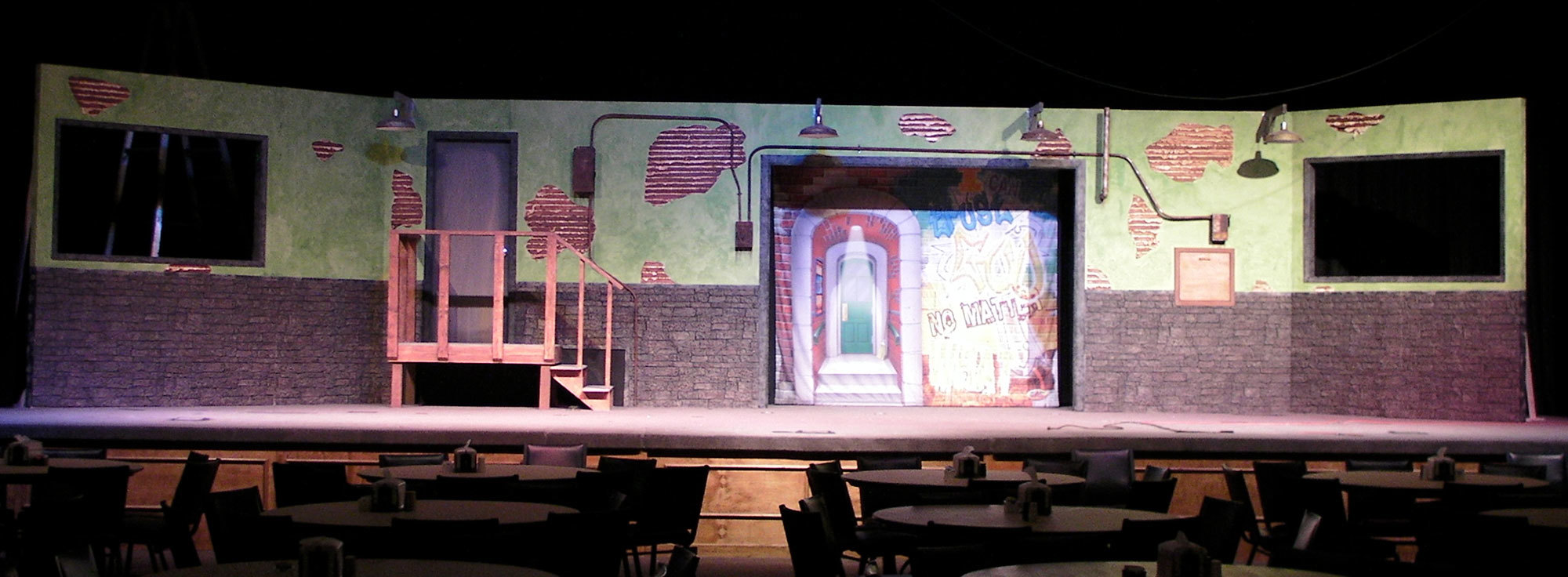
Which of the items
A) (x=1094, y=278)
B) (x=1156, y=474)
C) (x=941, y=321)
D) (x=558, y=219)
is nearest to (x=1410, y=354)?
(x=1094, y=278)

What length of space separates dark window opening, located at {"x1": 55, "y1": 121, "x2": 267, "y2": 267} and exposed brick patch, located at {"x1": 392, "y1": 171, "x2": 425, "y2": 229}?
3.56ft

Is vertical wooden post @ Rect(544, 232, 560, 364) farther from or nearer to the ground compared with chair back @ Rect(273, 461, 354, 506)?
farther from the ground

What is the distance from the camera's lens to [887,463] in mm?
7793

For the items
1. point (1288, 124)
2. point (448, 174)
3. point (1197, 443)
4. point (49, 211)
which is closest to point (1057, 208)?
point (1288, 124)

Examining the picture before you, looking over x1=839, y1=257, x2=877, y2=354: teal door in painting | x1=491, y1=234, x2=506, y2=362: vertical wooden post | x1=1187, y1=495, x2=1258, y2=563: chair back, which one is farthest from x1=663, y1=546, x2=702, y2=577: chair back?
x1=839, y1=257, x2=877, y2=354: teal door in painting

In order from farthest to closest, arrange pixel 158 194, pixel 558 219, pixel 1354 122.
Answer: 1. pixel 558 219
2. pixel 1354 122
3. pixel 158 194

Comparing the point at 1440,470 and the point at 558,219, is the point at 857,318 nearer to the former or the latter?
the point at 558,219

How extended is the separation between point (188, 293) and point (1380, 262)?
391 inches

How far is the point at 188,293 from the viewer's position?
460 inches

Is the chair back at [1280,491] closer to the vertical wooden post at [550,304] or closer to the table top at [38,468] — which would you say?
the table top at [38,468]

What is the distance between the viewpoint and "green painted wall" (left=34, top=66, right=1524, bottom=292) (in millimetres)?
12031

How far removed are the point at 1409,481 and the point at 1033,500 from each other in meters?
2.76

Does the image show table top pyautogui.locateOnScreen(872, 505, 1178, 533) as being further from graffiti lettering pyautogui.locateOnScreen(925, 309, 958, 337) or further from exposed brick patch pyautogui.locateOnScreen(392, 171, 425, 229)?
exposed brick patch pyautogui.locateOnScreen(392, 171, 425, 229)

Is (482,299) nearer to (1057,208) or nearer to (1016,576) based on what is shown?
(1057,208)
